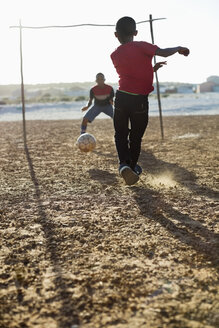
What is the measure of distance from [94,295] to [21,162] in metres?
5.82

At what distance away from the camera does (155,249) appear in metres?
3.24

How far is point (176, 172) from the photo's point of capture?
21.4 feet

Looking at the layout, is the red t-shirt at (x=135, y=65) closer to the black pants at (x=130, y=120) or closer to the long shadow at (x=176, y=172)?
the black pants at (x=130, y=120)

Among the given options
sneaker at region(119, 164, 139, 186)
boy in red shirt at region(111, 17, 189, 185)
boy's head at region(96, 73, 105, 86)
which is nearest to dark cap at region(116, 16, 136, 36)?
boy in red shirt at region(111, 17, 189, 185)

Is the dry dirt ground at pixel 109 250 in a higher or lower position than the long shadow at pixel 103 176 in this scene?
lower

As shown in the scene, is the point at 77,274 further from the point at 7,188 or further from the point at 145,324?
the point at 7,188

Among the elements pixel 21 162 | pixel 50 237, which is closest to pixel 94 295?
pixel 50 237

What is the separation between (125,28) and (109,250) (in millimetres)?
3062

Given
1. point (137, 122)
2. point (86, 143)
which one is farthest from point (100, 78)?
point (137, 122)

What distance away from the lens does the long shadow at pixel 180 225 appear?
10.6ft

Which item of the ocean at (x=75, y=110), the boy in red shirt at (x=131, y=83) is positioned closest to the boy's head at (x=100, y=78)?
the boy in red shirt at (x=131, y=83)

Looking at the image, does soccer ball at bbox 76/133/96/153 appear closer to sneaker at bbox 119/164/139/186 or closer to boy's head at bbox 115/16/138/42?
sneaker at bbox 119/164/139/186

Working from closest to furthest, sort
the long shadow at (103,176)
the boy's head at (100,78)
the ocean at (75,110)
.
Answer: the long shadow at (103,176) < the boy's head at (100,78) < the ocean at (75,110)

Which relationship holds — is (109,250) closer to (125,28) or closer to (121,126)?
(121,126)
